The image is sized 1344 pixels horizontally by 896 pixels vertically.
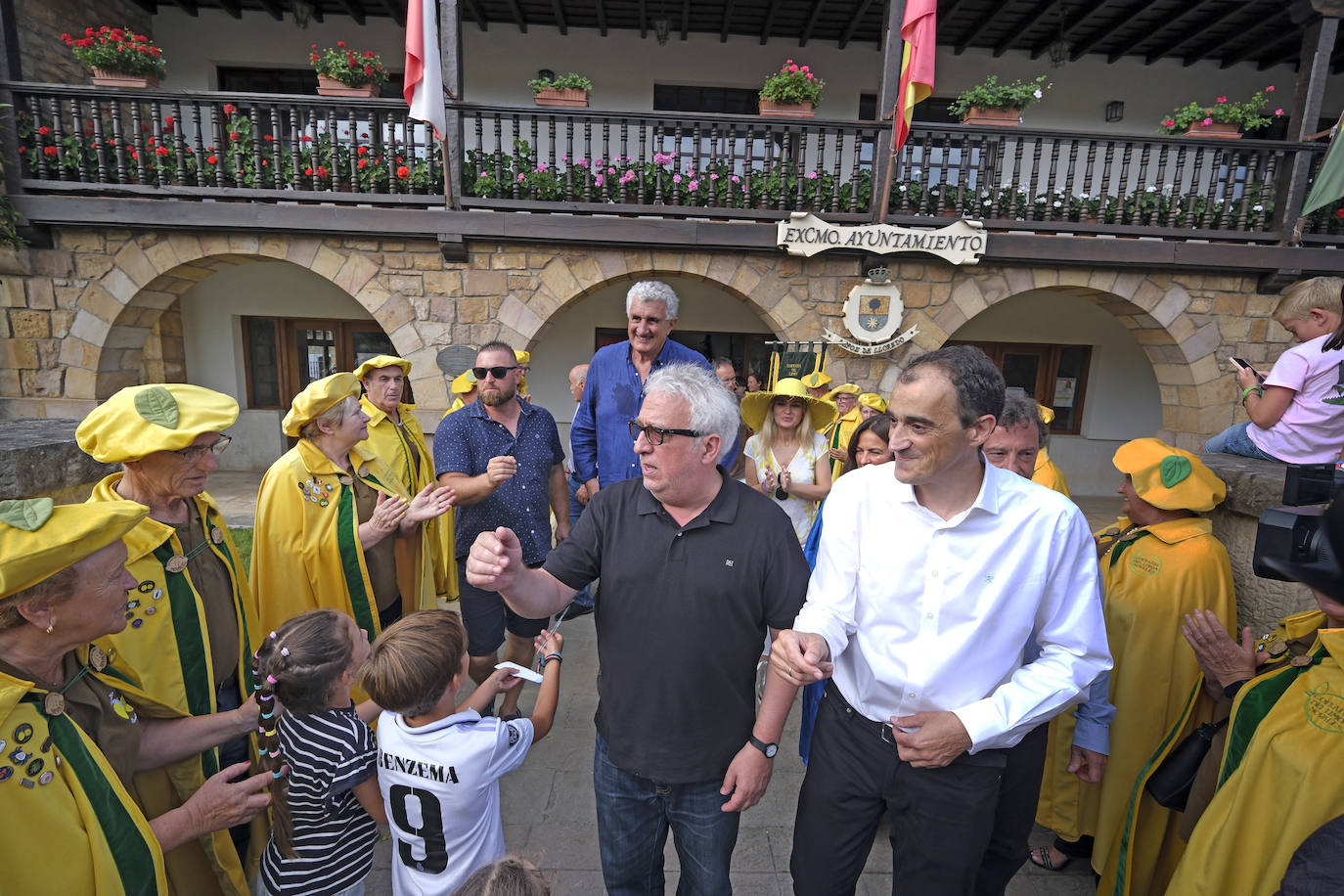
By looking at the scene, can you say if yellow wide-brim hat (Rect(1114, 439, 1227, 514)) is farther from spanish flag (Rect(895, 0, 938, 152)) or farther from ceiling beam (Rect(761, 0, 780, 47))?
ceiling beam (Rect(761, 0, 780, 47))

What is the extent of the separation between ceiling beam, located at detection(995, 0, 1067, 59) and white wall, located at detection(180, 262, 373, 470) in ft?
31.6

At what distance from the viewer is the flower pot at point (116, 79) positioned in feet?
22.0

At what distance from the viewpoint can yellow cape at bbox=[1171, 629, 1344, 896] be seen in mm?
1513

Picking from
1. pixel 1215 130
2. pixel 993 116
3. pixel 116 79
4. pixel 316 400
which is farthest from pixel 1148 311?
pixel 116 79

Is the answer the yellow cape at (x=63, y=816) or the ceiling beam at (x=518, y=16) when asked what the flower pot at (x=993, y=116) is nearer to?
the ceiling beam at (x=518, y=16)

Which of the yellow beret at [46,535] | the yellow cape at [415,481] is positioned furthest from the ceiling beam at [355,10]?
the yellow beret at [46,535]

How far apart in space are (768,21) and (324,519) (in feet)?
27.1

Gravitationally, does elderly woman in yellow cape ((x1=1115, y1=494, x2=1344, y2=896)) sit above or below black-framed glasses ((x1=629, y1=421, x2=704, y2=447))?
below

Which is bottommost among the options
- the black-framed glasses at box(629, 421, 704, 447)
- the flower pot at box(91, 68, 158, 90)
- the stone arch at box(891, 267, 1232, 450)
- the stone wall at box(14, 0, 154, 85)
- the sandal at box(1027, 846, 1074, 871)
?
the sandal at box(1027, 846, 1074, 871)

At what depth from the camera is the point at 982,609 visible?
1.54 metres

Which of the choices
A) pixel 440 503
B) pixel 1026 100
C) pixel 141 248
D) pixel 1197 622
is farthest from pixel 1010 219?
pixel 141 248

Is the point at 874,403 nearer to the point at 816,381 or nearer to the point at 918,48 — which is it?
the point at 816,381

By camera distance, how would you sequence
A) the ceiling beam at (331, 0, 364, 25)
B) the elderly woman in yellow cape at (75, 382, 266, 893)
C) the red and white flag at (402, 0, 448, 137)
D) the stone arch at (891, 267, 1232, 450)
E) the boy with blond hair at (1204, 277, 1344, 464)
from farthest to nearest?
1. the ceiling beam at (331, 0, 364, 25)
2. the stone arch at (891, 267, 1232, 450)
3. the red and white flag at (402, 0, 448, 137)
4. the boy with blond hair at (1204, 277, 1344, 464)
5. the elderly woman in yellow cape at (75, 382, 266, 893)

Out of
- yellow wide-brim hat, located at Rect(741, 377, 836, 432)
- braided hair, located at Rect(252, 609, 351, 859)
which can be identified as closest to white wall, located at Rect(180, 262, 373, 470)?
yellow wide-brim hat, located at Rect(741, 377, 836, 432)
